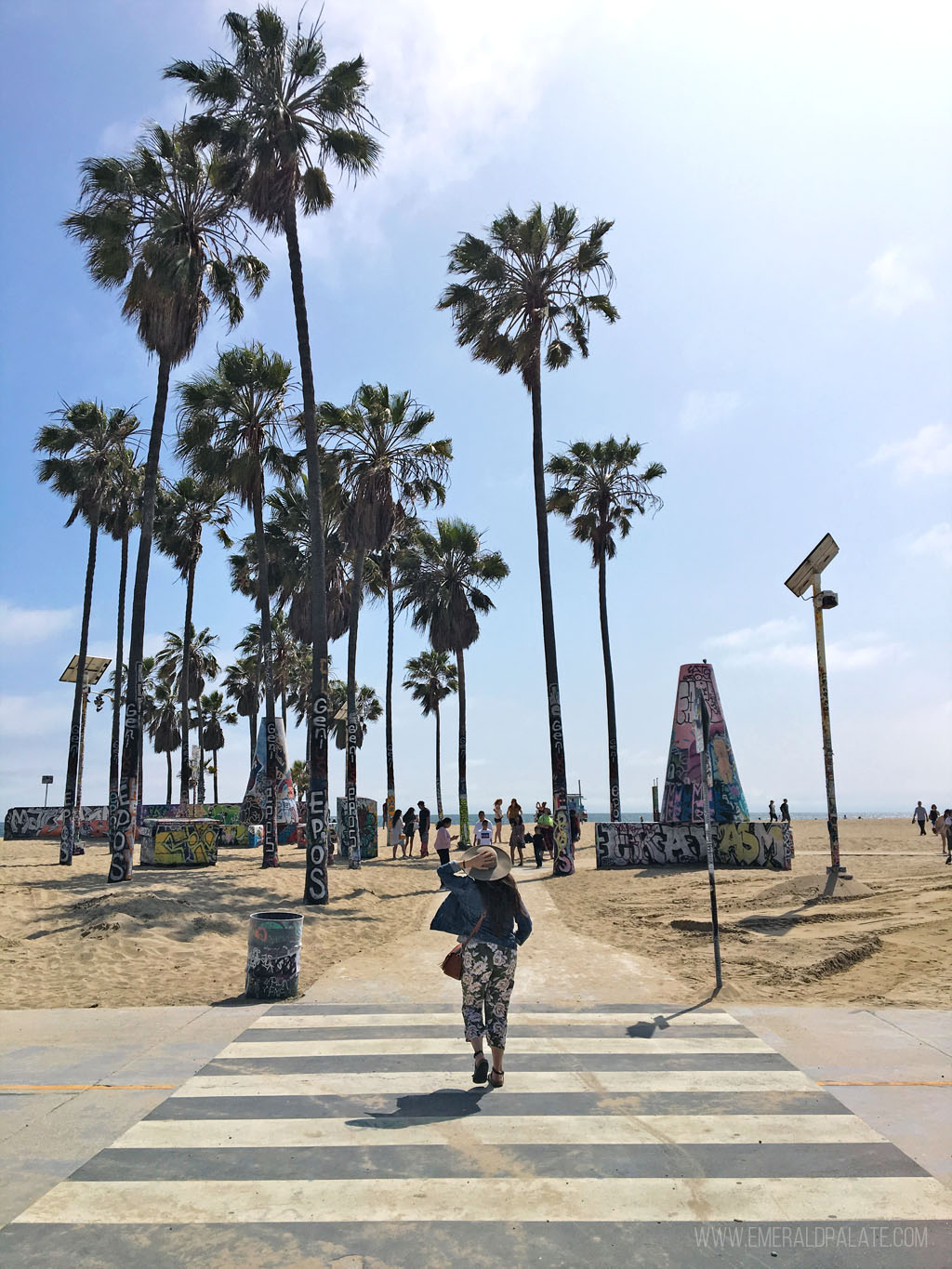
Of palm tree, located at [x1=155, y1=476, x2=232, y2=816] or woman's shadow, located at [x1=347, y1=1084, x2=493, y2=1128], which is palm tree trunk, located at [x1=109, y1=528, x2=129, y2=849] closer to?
palm tree, located at [x1=155, y1=476, x2=232, y2=816]

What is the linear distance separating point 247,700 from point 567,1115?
193ft

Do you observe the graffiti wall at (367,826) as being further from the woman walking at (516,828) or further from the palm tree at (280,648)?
the palm tree at (280,648)

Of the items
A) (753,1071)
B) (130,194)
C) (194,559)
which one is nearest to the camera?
(753,1071)

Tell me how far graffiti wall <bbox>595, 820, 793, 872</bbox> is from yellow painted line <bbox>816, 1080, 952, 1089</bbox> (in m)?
15.7

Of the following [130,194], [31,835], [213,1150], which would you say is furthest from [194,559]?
[213,1150]

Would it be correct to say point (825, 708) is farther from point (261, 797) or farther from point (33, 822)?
point (33, 822)

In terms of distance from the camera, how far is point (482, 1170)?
4.48m

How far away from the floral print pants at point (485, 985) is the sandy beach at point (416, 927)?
388cm

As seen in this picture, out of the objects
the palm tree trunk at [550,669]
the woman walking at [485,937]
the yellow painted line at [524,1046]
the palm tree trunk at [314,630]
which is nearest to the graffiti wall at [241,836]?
the palm tree trunk at [550,669]

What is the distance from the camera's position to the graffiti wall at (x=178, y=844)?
882 inches

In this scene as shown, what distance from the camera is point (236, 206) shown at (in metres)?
18.9

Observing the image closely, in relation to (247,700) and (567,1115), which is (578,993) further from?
(247,700)

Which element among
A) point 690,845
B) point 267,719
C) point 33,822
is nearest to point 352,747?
point 267,719

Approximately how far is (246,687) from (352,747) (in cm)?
3983
